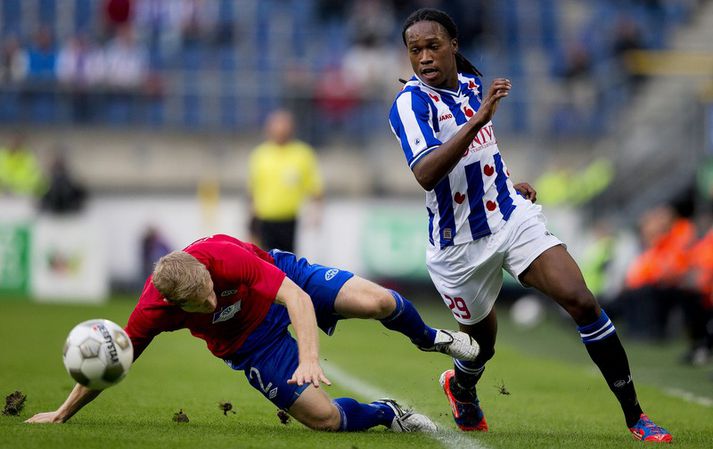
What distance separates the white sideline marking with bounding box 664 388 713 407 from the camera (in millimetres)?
8930

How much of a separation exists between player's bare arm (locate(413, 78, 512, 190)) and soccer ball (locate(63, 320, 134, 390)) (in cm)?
178

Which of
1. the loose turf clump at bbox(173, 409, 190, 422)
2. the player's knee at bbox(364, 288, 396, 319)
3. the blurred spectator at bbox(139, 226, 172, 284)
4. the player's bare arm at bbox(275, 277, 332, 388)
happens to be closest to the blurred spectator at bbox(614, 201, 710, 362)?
the blurred spectator at bbox(139, 226, 172, 284)

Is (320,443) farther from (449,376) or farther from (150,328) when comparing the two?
(449,376)

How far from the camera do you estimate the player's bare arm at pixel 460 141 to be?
620 cm

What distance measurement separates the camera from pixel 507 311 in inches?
790

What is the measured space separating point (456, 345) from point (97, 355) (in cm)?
199

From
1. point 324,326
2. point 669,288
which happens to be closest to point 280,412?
point 324,326

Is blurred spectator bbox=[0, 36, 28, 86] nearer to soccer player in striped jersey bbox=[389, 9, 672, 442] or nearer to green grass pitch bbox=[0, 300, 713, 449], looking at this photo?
green grass pitch bbox=[0, 300, 713, 449]

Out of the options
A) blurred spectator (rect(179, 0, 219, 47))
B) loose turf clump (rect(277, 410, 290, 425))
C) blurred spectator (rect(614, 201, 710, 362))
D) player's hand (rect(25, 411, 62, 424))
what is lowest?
blurred spectator (rect(614, 201, 710, 362))

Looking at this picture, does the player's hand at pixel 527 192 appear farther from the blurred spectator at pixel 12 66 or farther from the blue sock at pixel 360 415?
the blurred spectator at pixel 12 66

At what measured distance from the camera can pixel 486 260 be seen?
6.73 meters

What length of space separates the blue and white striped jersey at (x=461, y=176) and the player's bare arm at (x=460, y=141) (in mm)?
306

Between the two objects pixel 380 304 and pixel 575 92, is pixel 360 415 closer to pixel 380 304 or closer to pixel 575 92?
pixel 380 304

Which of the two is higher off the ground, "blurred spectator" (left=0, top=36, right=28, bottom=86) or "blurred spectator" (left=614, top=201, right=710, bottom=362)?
"blurred spectator" (left=0, top=36, right=28, bottom=86)
